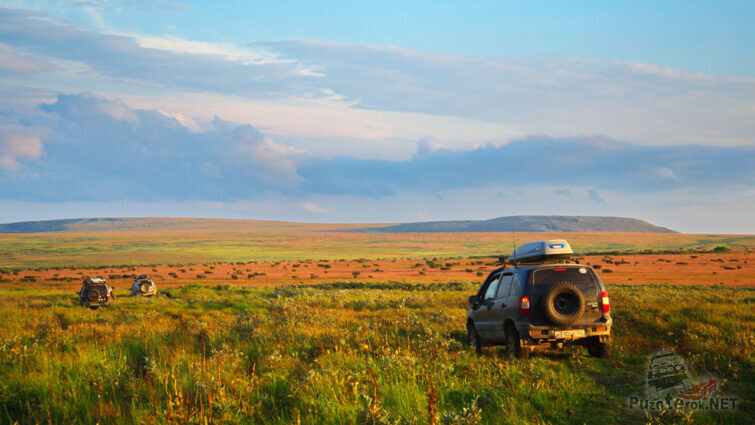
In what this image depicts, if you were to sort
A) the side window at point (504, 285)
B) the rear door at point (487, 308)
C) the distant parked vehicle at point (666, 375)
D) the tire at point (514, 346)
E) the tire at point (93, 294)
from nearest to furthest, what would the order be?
the distant parked vehicle at point (666, 375) < the tire at point (514, 346) < the side window at point (504, 285) < the rear door at point (487, 308) < the tire at point (93, 294)

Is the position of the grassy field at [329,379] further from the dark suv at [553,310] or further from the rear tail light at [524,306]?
the rear tail light at [524,306]

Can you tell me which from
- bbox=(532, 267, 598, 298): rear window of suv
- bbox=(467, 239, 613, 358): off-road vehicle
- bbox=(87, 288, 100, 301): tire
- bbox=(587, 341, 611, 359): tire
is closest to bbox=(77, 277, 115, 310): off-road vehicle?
bbox=(87, 288, 100, 301): tire

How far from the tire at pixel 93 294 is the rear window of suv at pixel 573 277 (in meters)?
26.5

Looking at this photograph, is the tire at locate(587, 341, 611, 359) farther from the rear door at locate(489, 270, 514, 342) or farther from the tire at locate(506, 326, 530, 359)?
the rear door at locate(489, 270, 514, 342)

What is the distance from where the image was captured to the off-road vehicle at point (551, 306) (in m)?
9.74

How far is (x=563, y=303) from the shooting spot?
9922 mm

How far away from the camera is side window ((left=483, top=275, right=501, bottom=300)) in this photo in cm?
1178

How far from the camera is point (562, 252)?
10.7 meters

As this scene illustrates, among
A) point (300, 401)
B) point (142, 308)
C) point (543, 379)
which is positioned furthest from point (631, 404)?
point (142, 308)

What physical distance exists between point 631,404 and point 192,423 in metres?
5.93

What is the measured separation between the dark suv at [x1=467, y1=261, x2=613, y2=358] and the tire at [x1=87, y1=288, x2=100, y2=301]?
2540 centimetres

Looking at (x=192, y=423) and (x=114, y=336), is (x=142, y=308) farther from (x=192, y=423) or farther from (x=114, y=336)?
(x=192, y=423)

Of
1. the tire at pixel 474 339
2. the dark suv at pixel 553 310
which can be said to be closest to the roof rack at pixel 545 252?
the dark suv at pixel 553 310

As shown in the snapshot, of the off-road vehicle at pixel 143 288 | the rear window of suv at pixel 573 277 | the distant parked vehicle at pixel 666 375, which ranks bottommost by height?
the off-road vehicle at pixel 143 288
